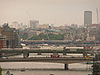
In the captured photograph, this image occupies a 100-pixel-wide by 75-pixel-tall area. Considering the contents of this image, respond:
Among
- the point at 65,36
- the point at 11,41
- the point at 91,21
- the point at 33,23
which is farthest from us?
the point at 33,23

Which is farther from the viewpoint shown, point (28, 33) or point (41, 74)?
point (28, 33)

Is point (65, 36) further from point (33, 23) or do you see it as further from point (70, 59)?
point (70, 59)

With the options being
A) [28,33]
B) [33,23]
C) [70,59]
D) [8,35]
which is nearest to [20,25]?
[33,23]

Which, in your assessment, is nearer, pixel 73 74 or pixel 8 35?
pixel 73 74

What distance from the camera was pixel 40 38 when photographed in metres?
73.3

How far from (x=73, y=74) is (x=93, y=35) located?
49715mm

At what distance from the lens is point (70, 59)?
26750 millimetres

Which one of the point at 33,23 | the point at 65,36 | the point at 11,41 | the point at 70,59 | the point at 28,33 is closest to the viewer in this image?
the point at 70,59

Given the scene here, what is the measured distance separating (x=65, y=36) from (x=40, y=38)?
5.62m

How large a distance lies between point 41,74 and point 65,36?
54.6m

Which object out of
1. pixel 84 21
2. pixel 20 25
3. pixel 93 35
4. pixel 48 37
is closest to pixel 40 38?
pixel 48 37

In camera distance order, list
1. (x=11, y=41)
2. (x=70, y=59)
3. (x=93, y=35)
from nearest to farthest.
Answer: (x=70, y=59)
(x=11, y=41)
(x=93, y=35)

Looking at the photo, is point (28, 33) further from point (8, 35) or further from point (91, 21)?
point (8, 35)

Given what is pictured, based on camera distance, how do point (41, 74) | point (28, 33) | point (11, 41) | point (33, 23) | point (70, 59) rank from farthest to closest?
point (33, 23) → point (28, 33) → point (11, 41) → point (70, 59) → point (41, 74)
